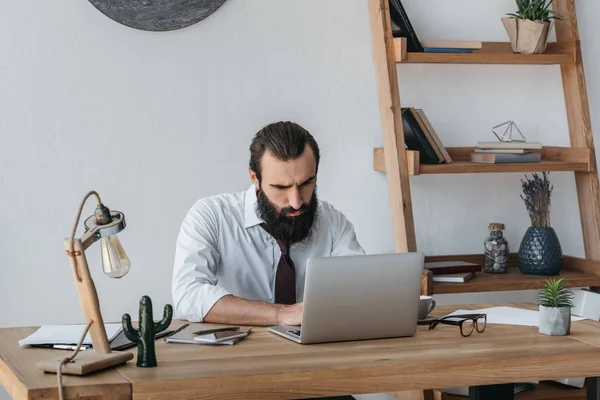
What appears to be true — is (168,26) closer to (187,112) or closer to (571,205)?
(187,112)

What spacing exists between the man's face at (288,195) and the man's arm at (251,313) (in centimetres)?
40

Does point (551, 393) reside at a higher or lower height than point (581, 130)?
lower

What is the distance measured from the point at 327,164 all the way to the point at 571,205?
116 cm

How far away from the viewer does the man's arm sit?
2393mm

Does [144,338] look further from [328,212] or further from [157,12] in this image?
[157,12]

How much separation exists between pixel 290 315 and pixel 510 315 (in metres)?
0.65

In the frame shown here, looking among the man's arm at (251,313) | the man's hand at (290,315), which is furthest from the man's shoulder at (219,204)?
the man's hand at (290,315)

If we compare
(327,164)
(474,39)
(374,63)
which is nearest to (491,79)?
(474,39)

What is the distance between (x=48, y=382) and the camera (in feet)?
5.77

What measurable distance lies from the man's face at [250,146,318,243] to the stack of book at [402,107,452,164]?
0.80 metres

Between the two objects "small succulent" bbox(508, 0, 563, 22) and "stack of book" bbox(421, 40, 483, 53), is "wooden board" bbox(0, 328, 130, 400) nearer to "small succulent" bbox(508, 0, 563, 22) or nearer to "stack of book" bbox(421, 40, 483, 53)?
"stack of book" bbox(421, 40, 483, 53)

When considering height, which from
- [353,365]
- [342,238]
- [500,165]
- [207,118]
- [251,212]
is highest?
[207,118]

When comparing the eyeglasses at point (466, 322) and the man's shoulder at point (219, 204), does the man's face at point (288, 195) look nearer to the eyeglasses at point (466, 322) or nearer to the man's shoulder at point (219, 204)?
the man's shoulder at point (219, 204)

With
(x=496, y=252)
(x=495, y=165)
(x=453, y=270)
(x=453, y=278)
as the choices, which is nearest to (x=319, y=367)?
(x=453, y=278)
